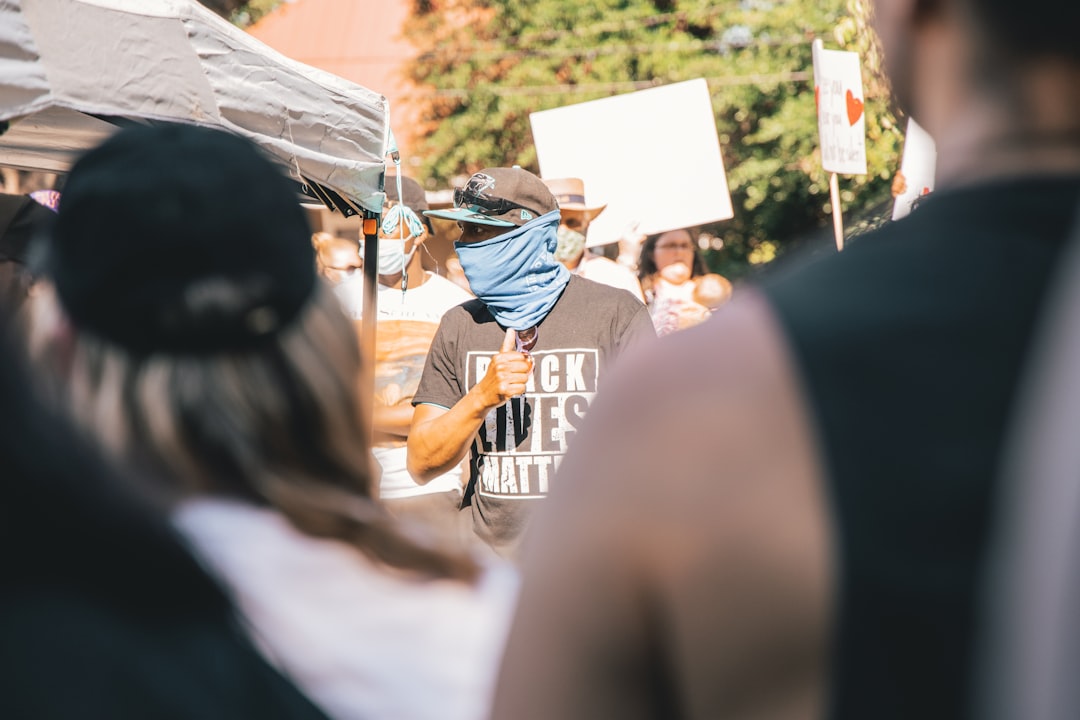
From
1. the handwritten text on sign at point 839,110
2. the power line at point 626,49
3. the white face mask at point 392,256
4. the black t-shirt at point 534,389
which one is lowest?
the black t-shirt at point 534,389

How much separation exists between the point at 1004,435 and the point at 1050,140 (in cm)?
24

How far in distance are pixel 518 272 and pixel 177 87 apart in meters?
1.23

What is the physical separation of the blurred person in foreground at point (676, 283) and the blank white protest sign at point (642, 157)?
258mm

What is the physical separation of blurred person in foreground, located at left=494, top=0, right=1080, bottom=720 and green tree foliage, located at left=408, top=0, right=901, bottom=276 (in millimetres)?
18860

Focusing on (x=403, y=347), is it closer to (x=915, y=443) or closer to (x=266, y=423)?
(x=266, y=423)

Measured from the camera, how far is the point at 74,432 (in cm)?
98

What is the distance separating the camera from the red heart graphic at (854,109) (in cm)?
696

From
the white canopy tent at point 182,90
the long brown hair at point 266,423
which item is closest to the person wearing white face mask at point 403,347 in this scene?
the white canopy tent at point 182,90

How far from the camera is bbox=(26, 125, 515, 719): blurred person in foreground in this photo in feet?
3.64

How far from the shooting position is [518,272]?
12.1 ft

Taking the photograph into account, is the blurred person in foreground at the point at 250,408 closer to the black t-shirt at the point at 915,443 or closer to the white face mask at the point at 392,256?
the black t-shirt at the point at 915,443

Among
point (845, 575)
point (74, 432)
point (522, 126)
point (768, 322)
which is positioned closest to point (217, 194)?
point (74, 432)

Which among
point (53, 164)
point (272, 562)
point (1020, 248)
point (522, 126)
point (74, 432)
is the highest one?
point (522, 126)

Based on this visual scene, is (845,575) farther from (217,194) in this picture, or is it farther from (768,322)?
(217,194)
